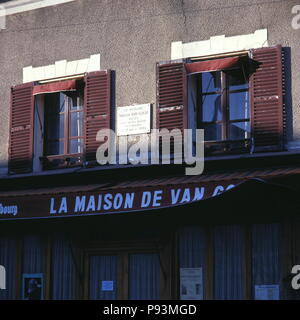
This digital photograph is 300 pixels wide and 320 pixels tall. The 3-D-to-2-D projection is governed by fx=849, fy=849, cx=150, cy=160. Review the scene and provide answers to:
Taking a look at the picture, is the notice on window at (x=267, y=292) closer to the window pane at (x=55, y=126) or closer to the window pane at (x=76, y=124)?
the window pane at (x=76, y=124)

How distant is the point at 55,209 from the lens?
12.2 meters

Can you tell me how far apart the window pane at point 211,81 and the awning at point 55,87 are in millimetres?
2137

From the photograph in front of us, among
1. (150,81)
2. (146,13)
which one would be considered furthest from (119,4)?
(150,81)

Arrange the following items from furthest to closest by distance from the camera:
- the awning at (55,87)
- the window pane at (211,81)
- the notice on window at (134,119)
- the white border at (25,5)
Answer: the white border at (25,5)
the awning at (55,87)
the notice on window at (134,119)
the window pane at (211,81)

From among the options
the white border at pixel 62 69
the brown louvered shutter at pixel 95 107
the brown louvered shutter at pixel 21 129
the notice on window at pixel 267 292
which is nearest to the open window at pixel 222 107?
the brown louvered shutter at pixel 95 107

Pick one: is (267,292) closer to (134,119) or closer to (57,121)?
(134,119)

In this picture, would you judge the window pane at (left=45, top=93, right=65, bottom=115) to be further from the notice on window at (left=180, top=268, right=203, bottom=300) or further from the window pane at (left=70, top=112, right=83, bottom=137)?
the notice on window at (left=180, top=268, right=203, bottom=300)

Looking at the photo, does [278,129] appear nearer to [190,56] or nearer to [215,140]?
[215,140]

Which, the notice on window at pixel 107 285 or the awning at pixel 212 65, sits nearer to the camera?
the awning at pixel 212 65

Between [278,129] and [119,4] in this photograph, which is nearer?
[278,129]

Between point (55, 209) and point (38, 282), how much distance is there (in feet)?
6.11

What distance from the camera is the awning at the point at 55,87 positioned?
44.8 feet

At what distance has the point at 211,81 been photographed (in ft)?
42.4

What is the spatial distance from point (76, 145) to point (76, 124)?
0.36m
